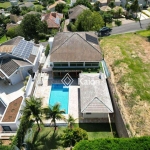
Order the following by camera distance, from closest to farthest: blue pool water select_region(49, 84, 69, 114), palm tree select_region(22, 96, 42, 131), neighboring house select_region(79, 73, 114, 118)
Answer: palm tree select_region(22, 96, 42, 131), neighboring house select_region(79, 73, 114, 118), blue pool water select_region(49, 84, 69, 114)

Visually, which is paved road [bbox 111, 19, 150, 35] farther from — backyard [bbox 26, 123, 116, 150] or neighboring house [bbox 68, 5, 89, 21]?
backyard [bbox 26, 123, 116, 150]

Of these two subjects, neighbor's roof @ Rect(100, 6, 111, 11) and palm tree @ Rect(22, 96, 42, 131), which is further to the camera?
neighbor's roof @ Rect(100, 6, 111, 11)

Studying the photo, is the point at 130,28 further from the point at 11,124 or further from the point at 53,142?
the point at 11,124

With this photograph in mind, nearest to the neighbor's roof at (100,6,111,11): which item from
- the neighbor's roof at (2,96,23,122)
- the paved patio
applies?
the paved patio

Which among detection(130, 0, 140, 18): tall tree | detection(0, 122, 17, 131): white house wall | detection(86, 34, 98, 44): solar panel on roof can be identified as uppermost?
detection(130, 0, 140, 18): tall tree

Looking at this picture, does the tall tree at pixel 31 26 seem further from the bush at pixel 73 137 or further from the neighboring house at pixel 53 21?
the bush at pixel 73 137

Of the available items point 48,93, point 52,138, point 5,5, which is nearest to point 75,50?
point 48,93
